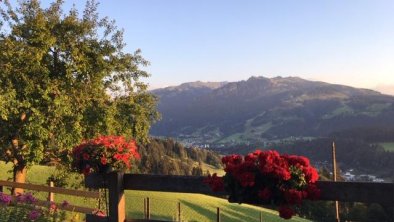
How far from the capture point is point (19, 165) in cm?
2238

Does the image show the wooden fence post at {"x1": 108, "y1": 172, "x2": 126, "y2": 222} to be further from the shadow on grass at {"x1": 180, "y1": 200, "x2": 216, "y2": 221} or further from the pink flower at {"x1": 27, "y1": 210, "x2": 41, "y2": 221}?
the shadow on grass at {"x1": 180, "y1": 200, "x2": 216, "y2": 221}

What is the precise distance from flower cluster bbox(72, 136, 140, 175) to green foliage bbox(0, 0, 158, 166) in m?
11.3

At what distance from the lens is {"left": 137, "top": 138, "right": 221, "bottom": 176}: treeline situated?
278 ft

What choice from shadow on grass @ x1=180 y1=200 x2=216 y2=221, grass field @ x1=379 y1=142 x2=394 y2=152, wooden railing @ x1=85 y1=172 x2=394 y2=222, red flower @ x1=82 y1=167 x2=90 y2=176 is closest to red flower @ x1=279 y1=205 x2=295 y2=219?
wooden railing @ x1=85 y1=172 x2=394 y2=222

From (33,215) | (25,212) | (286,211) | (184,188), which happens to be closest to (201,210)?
(25,212)

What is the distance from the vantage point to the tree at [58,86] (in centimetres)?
1889

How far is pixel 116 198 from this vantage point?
679 cm

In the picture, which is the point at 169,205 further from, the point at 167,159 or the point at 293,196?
the point at 167,159

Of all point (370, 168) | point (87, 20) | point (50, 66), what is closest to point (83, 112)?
point (50, 66)

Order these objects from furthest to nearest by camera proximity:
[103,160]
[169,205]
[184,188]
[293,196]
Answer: [169,205] < [103,160] < [184,188] < [293,196]

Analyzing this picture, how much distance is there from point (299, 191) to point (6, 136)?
17.1 metres

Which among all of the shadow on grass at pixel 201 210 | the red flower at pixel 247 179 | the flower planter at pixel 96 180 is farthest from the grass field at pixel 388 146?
the red flower at pixel 247 179

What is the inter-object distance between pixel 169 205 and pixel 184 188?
2857 centimetres

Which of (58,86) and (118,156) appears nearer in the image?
(118,156)
